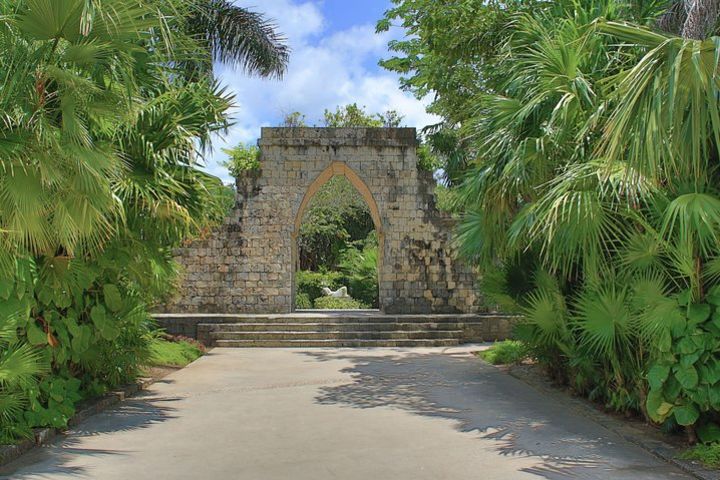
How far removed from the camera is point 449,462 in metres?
4.50

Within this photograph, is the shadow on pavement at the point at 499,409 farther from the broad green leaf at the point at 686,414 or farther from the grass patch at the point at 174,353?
the grass patch at the point at 174,353

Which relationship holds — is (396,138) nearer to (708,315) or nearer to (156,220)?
(156,220)

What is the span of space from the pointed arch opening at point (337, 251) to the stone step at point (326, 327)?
723 centimetres

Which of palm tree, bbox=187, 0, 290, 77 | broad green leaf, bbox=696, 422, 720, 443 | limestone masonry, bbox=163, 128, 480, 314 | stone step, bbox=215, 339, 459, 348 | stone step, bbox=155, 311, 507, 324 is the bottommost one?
stone step, bbox=215, 339, 459, 348

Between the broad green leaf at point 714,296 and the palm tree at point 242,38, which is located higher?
the palm tree at point 242,38

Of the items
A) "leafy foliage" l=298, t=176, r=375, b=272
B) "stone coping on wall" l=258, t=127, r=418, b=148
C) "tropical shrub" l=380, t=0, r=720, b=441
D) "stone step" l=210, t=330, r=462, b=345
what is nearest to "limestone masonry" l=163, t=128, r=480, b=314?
"stone coping on wall" l=258, t=127, r=418, b=148

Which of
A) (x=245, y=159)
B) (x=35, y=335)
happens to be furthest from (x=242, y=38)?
(x=35, y=335)

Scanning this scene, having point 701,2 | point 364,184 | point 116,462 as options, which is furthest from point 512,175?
point 364,184

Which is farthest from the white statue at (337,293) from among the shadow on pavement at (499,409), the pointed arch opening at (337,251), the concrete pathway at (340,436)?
the concrete pathway at (340,436)

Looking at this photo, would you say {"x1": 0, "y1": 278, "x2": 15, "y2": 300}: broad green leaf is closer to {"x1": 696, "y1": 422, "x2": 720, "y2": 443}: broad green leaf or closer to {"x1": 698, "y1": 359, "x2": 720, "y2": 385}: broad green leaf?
{"x1": 698, "y1": 359, "x2": 720, "y2": 385}: broad green leaf

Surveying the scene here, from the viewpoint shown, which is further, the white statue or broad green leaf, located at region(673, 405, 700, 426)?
the white statue

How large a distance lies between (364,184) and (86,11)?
39.7 ft

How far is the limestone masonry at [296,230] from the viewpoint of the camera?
14.8 m

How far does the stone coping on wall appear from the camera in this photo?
15.1 metres
